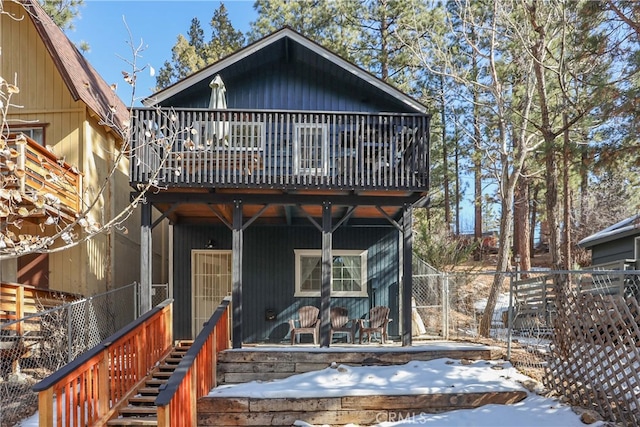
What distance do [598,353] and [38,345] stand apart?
29.2 ft

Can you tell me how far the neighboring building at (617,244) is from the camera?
12.4 metres

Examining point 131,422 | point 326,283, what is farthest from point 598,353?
point 131,422

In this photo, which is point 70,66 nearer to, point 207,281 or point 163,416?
point 207,281

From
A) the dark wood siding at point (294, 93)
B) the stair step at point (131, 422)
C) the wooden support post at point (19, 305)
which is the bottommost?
the stair step at point (131, 422)

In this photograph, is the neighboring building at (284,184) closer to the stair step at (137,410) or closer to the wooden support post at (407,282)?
the wooden support post at (407,282)

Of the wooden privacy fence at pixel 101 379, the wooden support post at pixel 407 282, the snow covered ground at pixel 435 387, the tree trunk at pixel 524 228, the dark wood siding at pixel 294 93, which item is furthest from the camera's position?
the tree trunk at pixel 524 228

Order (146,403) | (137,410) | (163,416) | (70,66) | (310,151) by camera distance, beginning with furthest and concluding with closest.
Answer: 1. (70,66)
2. (310,151)
3. (146,403)
4. (137,410)
5. (163,416)

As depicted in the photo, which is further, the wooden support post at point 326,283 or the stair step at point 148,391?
the wooden support post at point 326,283

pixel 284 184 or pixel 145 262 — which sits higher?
pixel 284 184

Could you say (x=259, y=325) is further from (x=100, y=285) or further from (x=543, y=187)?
(x=543, y=187)

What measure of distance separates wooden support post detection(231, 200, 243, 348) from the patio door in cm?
277

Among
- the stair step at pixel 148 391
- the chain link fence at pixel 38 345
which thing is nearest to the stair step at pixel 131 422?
the stair step at pixel 148 391

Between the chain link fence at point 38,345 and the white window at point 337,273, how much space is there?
13.6 ft

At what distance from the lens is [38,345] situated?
8836mm
